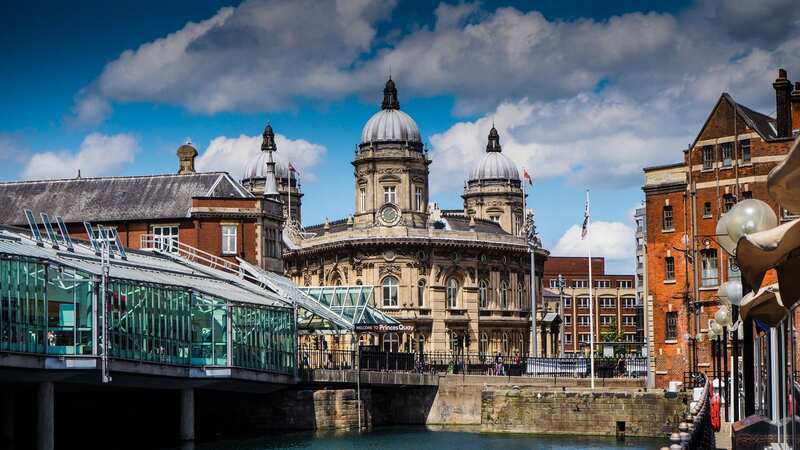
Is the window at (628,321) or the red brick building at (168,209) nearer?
the red brick building at (168,209)

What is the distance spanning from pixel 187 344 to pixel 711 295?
28.3 metres

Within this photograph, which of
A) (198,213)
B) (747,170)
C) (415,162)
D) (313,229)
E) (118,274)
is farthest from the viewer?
(313,229)

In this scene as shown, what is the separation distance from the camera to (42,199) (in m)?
98.0

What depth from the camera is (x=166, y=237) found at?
8812 centimetres

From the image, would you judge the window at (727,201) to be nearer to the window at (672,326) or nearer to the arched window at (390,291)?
the window at (672,326)

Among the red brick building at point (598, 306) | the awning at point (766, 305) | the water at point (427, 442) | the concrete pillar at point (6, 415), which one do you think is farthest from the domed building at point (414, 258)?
the awning at point (766, 305)

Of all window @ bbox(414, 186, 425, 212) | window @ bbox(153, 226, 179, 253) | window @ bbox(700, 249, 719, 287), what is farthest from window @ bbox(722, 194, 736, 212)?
window @ bbox(414, 186, 425, 212)

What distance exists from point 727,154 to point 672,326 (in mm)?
10049

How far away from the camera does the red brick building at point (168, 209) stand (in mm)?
93125

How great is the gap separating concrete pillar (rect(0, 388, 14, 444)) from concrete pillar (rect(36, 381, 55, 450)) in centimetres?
219

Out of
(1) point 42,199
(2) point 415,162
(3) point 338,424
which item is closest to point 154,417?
(3) point 338,424

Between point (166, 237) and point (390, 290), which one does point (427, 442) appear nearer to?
point (166, 237)

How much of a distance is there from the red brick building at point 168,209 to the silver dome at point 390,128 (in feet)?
80.7

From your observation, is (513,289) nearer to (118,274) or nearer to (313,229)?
(313,229)
